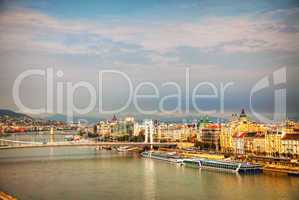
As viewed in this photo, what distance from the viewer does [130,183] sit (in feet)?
15.7

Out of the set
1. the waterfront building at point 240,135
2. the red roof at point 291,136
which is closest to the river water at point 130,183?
the red roof at point 291,136

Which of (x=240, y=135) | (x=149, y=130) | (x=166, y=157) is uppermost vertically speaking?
(x=240, y=135)

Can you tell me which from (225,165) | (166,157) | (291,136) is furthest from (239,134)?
(225,165)

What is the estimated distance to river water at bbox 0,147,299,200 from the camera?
4.19 m

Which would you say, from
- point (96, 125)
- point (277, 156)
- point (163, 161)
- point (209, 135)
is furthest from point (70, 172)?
point (96, 125)

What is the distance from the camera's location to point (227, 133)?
8.64m

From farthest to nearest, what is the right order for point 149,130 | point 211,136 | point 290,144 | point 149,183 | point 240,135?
point 149,130 → point 211,136 → point 240,135 → point 290,144 → point 149,183

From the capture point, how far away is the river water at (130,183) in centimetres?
419

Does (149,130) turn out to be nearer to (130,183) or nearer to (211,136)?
(211,136)

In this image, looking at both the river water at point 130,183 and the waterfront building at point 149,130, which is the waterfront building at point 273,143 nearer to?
the river water at point 130,183

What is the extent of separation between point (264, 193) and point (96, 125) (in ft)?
35.3

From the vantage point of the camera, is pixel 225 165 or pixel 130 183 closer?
pixel 130 183

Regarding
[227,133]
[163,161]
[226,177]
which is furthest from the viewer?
[227,133]

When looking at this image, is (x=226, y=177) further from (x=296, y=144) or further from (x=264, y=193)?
(x=296, y=144)
